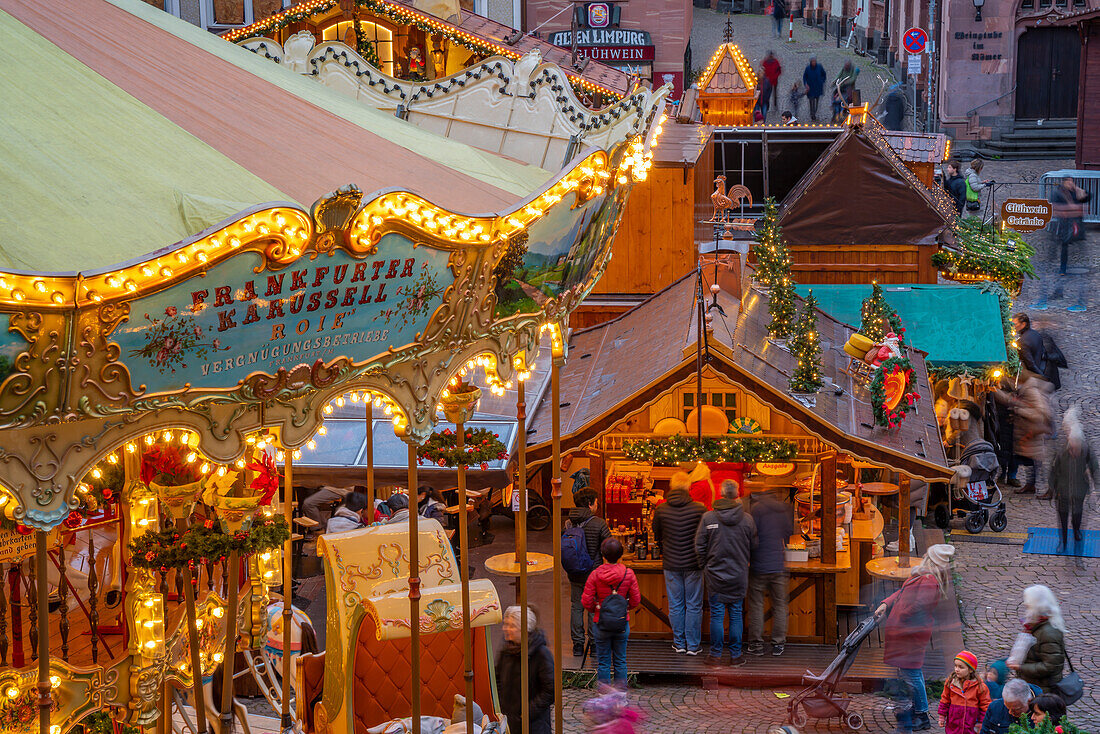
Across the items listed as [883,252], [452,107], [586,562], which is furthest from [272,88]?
[883,252]

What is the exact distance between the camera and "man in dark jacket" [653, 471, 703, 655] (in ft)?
36.5

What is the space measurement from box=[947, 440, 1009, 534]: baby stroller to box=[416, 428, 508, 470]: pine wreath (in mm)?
7499

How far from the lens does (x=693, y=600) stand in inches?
441

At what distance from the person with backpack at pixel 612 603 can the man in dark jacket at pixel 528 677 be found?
4.64ft

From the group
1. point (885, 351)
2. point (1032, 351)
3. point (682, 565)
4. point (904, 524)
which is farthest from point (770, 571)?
point (1032, 351)

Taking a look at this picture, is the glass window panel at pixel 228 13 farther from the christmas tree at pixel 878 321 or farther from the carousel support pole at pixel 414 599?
the carousel support pole at pixel 414 599

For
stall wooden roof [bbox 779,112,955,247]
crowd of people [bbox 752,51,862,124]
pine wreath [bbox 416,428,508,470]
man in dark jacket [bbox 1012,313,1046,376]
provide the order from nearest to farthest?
pine wreath [bbox 416,428,508,470], man in dark jacket [bbox 1012,313,1046,376], stall wooden roof [bbox 779,112,955,247], crowd of people [bbox 752,51,862,124]

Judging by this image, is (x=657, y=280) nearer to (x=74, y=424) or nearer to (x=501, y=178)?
(x=501, y=178)

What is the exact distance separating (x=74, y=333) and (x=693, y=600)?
737cm

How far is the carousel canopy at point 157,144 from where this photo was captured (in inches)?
206

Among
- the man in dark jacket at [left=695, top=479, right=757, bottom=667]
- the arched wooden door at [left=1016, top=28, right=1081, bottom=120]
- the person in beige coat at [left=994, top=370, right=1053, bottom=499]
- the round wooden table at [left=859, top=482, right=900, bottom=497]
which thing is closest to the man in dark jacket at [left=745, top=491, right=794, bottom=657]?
the man in dark jacket at [left=695, top=479, right=757, bottom=667]

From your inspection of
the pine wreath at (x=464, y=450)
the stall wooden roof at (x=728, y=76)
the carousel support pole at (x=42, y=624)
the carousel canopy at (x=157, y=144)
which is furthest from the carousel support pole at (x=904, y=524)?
the stall wooden roof at (x=728, y=76)

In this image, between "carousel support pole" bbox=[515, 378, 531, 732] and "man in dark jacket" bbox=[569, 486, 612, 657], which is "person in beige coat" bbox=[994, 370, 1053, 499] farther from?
"carousel support pole" bbox=[515, 378, 531, 732]

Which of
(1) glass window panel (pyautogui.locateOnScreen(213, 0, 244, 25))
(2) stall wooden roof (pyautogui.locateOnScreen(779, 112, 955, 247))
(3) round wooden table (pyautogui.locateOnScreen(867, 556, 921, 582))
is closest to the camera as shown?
(3) round wooden table (pyautogui.locateOnScreen(867, 556, 921, 582))
